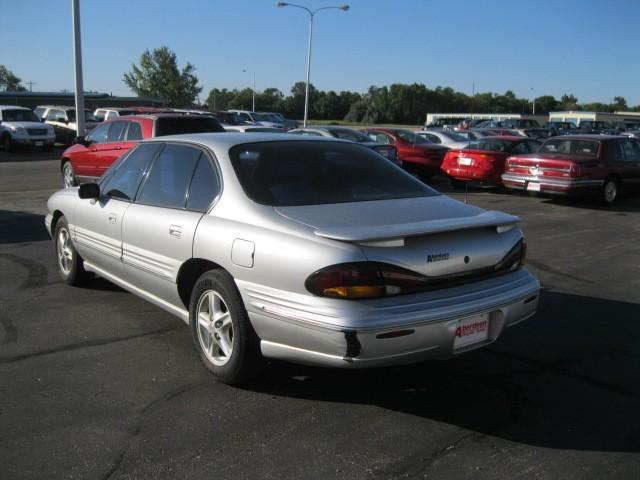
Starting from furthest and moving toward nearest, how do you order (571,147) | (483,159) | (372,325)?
(483,159)
(571,147)
(372,325)

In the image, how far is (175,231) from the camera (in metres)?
4.29

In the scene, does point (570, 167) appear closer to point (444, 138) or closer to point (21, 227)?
point (444, 138)

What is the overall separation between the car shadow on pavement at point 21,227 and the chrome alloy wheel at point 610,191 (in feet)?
35.8

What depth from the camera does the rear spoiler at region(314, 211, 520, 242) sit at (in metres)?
3.37

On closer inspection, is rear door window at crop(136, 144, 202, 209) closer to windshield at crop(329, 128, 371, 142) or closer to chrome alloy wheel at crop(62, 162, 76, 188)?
chrome alloy wheel at crop(62, 162, 76, 188)

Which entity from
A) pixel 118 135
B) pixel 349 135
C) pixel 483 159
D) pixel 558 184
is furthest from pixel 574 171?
pixel 118 135

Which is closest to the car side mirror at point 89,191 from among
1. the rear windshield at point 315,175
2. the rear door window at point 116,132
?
the rear windshield at point 315,175

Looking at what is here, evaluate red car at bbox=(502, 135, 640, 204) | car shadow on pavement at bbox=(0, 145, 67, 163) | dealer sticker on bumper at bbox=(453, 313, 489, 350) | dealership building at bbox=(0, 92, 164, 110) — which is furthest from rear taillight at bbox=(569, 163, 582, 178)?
dealership building at bbox=(0, 92, 164, 110)

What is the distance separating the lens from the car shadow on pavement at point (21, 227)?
8562mm

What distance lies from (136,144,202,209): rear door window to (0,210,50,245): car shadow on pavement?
14.2 feet

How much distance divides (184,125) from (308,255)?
367 inches

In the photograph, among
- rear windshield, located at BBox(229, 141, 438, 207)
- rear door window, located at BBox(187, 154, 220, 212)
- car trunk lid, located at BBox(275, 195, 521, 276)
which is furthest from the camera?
rear door window, located at BBox(187, 154, 220, 212)

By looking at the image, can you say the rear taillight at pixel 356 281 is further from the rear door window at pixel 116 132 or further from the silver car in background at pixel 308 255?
the rear door window at pixel 116 132

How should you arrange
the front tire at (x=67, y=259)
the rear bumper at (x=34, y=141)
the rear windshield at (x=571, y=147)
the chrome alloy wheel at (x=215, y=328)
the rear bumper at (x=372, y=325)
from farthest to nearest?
the rear bumper at (x=34, y=141)
the rear windshield at (x=571, y=147)
the front tire at (x=67, y=259)
the chrome alloy wheel at (x=215, y=328)
the rear bumper at (x=372, y=325)
